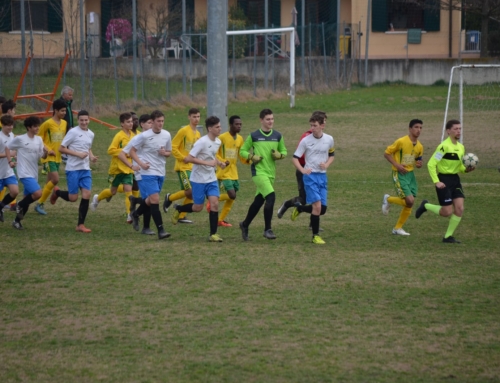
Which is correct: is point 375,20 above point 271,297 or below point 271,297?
above

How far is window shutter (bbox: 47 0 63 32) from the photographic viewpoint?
32844mm

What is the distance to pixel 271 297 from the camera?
8609mm

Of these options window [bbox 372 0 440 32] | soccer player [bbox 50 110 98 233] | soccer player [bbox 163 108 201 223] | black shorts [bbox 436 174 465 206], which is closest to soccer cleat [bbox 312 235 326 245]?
black shorts [bbox 436 174 465 206]

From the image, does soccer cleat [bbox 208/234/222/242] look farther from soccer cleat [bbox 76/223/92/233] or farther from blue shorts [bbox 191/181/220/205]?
soccer cleat [bbox 76/223/92/233]

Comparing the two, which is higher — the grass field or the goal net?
the goal net

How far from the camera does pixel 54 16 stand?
34.5m

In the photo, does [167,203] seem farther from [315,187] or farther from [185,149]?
[315,187]

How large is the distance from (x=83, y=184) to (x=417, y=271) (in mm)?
5404

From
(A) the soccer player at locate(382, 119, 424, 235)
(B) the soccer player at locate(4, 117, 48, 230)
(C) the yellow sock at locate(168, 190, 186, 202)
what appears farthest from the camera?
(C) the yellow sock at locate(168, 190, 186, 202)

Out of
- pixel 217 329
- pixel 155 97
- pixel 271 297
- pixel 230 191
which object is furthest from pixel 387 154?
pixel 155 97

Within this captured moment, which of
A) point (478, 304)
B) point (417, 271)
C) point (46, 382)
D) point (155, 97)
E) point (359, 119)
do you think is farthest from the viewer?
point (155, 97)

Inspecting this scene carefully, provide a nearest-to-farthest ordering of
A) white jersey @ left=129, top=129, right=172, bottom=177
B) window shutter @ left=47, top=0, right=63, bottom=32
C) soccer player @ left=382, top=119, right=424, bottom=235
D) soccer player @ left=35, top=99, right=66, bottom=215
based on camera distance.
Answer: white jersey @ left=129, top=129, right=172, bottom=177, soccer player @ left=382, top=119, right=424, bottom=235, soccer player @ left=35, top=99, right=66, bottom=215, window shutter @ left=47, top=0, right=63, bottom=32

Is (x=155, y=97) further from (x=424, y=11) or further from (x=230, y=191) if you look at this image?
(x=230, y=191)

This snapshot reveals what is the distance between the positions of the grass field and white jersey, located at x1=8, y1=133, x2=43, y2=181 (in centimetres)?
88
